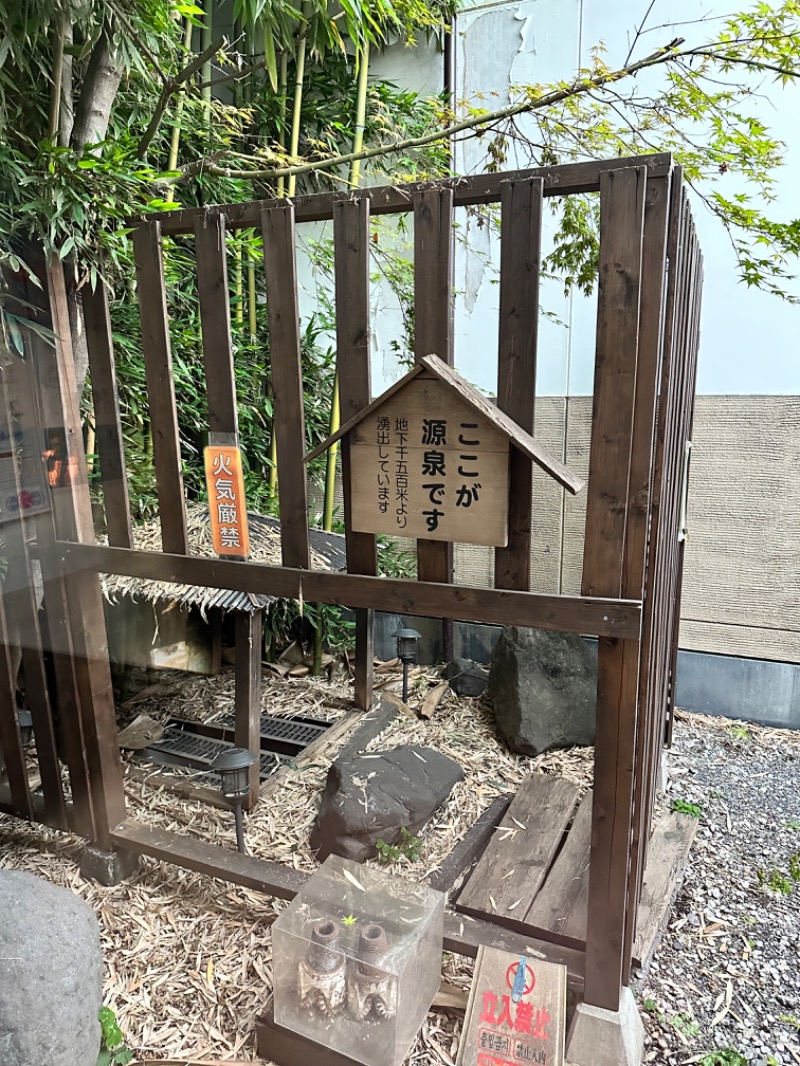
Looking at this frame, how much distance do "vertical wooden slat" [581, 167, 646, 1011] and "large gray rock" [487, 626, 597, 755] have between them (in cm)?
222

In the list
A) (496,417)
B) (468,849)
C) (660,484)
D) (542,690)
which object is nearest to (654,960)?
(468,849)

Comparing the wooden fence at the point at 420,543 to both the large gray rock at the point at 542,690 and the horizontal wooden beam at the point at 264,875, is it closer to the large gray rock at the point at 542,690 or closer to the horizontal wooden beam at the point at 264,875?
the horizontal wooden beam at the point at 264,875

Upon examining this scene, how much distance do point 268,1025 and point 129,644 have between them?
325 centimetres

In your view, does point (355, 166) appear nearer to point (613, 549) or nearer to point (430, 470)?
point (430, 470)

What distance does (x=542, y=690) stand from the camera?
447cm

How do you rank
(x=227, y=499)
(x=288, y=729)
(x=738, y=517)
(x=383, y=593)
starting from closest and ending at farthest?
(x=383, y=593) → (x=227, y=499) → (x=288, y=729) → (x=738, y=517)

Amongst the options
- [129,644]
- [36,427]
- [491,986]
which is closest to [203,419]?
[129,644]

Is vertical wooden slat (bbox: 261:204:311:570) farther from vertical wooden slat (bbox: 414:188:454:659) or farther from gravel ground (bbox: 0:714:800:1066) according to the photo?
gravel ground (bbox: 0:714:800:1066)

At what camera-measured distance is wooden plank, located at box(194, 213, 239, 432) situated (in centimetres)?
230

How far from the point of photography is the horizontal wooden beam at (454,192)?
1.72 m

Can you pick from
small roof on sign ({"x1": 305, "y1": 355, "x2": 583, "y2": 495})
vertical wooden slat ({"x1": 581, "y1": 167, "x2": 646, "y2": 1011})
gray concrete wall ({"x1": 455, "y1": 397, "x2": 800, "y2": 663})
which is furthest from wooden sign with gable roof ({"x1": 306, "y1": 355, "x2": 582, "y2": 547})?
gray concrete wall ({"x1": 455, "y1": 397, "x2": 800, "y2": 663})

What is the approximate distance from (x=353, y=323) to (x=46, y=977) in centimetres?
220

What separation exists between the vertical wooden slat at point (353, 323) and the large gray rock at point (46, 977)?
150 cm

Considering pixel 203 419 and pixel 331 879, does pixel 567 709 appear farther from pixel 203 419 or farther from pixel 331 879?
pixel 203 419
